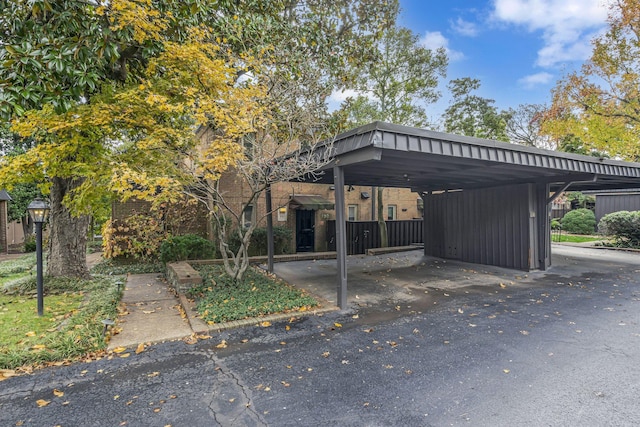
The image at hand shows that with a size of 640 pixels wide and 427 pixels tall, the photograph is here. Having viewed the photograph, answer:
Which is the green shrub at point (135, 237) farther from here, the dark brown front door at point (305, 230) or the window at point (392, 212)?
the window at point (392, 212)

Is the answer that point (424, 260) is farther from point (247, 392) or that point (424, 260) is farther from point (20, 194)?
point (20, 194)

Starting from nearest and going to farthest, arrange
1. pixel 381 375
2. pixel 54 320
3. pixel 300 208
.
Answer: pixel 381 375
pixel 54 320
pixel 300 208

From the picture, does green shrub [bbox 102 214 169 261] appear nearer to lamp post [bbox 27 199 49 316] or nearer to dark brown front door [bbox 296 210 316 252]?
lamp post [bbox 27 199 49 316]

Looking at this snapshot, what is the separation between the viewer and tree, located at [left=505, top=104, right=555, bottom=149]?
92.1 feet

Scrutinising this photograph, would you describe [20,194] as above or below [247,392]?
above

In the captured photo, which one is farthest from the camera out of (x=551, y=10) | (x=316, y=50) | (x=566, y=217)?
(x=566, y=217)

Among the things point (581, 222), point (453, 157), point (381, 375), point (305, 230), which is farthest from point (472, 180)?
point (581, 222)

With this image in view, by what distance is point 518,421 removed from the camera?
2.62m

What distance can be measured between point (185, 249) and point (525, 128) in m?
30.7

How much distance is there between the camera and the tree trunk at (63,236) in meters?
7.30

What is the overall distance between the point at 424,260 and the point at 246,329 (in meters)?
7.99

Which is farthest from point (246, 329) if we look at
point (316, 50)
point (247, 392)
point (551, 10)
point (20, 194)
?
point (20, 194)

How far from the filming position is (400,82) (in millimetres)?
12820

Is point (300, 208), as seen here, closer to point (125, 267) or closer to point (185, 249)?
point (185, 249)
